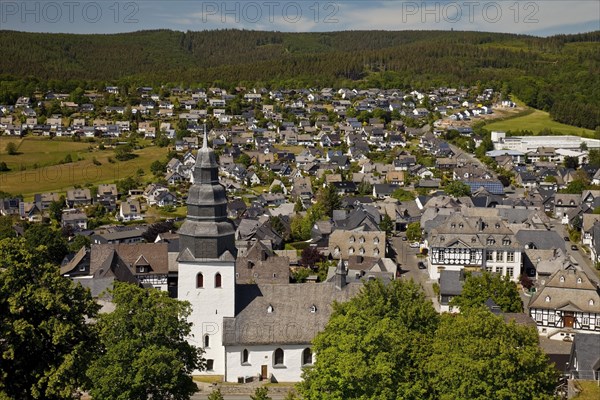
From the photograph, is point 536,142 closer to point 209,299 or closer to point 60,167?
point 60,167

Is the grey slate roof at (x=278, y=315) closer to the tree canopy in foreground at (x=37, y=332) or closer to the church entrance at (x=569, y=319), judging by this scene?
the tree canopy in foreground at (x=37, y=332)

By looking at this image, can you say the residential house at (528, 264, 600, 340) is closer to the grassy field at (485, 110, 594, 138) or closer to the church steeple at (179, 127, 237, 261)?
the church steeple at (179, 127, 237, 261)

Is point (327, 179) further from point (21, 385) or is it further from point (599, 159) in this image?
point (21, 385)

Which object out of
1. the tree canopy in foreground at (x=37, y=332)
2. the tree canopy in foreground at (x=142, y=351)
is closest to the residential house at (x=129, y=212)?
the tree canopy in foreground at (x=142, y=351)

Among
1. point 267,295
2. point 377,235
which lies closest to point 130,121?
point 377,235

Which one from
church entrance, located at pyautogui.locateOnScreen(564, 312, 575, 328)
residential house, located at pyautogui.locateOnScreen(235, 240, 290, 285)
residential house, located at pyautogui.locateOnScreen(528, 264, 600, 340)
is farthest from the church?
church entrance, located at pyautogui.locateOnScreen(564, 312, 575, 328)

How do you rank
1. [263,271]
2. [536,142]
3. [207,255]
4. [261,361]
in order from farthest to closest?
1. [536,142]
2. [263,271]
3. [261,361]
4. [207,255]

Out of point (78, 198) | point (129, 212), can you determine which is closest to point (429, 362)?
point (129, 212)
